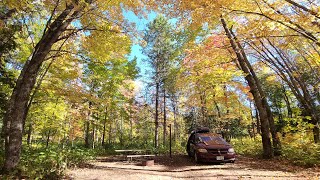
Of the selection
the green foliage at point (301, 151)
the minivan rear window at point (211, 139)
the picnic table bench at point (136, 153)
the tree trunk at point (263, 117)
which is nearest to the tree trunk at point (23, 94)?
the picnic table bench at point (136, 153)

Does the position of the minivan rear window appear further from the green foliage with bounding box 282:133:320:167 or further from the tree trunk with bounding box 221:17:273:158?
the green foliage with bounding box 282:133:320:167

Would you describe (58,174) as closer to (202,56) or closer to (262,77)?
(202,56)

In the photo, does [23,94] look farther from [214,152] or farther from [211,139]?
[211,139]

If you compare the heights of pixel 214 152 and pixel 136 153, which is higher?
pixel 214 152

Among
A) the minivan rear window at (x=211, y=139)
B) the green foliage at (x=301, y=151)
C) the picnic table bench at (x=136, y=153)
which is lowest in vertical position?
the picnic table bench at (x=136, y=153)

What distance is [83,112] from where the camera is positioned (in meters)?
18.5

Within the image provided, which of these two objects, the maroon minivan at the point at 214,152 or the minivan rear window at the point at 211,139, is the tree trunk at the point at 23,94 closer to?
the maroon minivan at the point at 214,152

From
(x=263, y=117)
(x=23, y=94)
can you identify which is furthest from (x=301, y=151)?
(x=23, y=94)

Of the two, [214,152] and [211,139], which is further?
[211,139]

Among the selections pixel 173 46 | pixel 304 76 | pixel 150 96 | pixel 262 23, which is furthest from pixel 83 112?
pixel 304 76

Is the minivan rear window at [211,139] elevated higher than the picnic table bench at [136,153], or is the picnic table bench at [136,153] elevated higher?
the minivan rear window at [211,139]

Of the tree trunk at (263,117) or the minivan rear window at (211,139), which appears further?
the minivan rear window at (211,139)

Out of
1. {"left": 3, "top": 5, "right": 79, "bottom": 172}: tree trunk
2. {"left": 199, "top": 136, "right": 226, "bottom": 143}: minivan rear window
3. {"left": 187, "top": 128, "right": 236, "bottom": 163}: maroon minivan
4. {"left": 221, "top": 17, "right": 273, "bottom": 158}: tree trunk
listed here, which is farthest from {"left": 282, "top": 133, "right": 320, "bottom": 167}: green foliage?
{"left": 3, "top": 5, "right": 79, "bottom": 172}: tree trunk

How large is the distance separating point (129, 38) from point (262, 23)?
485cm
